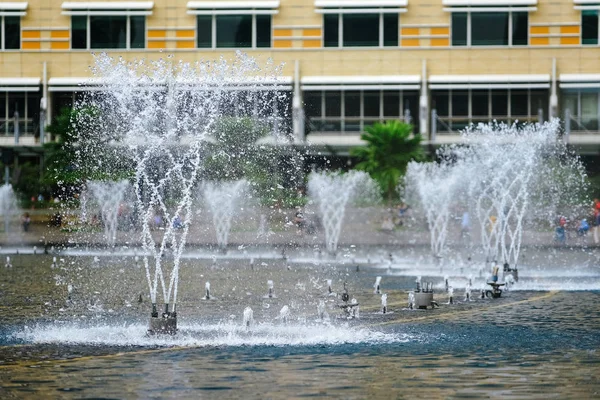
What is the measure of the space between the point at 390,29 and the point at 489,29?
181 inches

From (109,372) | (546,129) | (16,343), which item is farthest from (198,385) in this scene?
(546,129)

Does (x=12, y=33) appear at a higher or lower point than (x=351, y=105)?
higher

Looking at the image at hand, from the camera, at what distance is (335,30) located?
64.6 metres

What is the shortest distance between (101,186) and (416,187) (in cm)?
1290

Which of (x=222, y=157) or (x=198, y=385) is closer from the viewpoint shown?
(x=198, y=385)

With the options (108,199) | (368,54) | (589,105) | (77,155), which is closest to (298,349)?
(108,199)

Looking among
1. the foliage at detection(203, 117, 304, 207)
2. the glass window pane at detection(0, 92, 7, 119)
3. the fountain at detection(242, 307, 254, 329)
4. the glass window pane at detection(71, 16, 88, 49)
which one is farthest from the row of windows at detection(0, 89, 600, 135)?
the fountain at detection(242, 307, 254, 329)

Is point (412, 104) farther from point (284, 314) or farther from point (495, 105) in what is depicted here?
point (284, 314)

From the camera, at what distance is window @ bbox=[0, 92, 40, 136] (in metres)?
65.0

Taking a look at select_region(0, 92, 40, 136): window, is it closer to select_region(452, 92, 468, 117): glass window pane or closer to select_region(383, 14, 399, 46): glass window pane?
select_region(383, 14, 399, 46): glass window pane

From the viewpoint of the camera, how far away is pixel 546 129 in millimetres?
59406

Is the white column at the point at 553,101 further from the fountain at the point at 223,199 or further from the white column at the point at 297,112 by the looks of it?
the fountain at the point at 223,199

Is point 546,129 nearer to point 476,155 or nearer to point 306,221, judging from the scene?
point 476,155

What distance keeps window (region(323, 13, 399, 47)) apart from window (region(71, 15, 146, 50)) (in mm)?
8777
